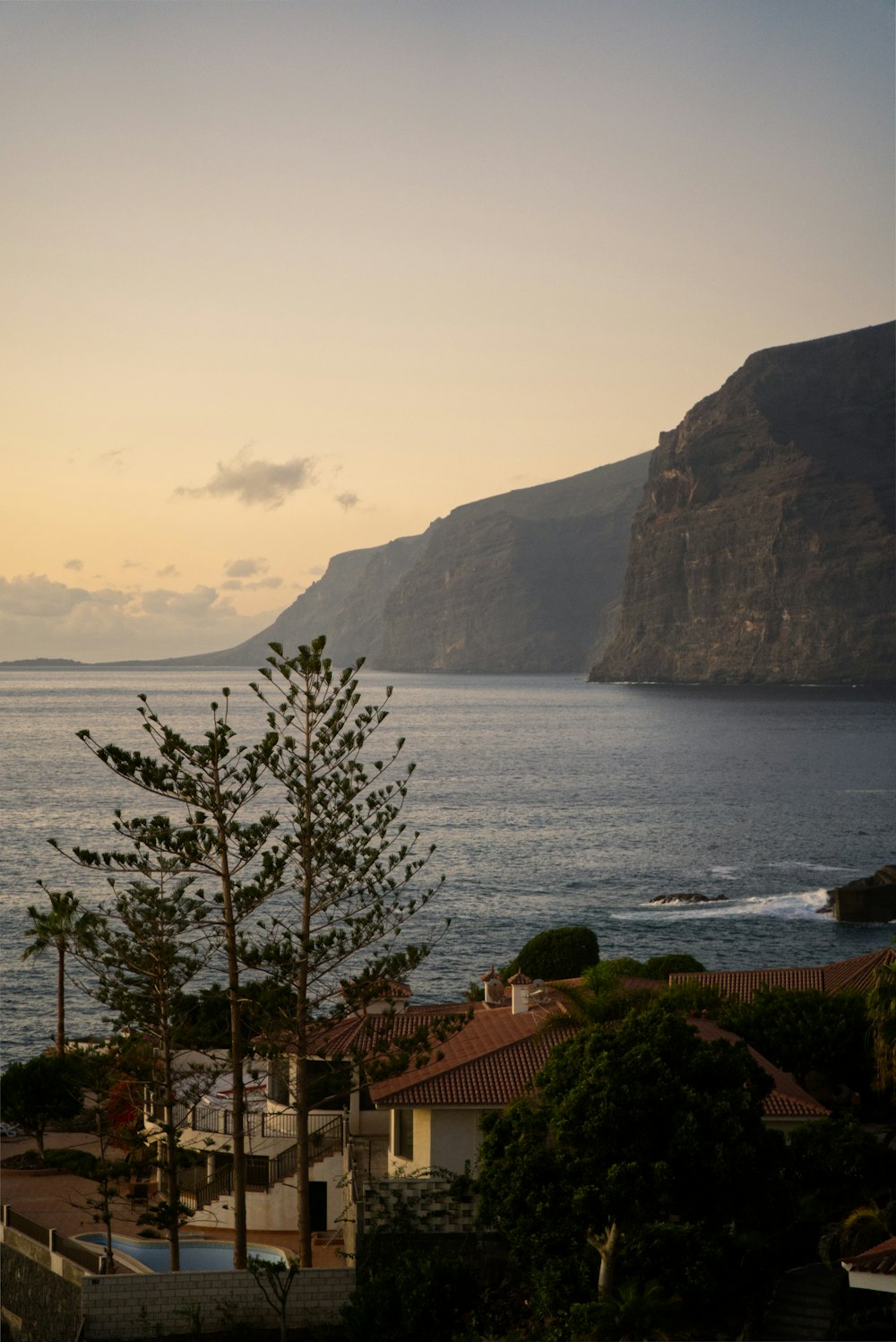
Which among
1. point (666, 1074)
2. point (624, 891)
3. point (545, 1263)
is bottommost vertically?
point (624, 891)

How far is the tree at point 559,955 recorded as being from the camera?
4759 cm

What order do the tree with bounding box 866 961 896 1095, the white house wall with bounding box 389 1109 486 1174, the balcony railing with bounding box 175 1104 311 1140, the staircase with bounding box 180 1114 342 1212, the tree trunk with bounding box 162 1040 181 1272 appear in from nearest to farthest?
the tree trunk with bounding box 162 1040 181 1272
the tree with bounding box 866 961 896 1095
the white house wall with bounding box 389 1109 486 1174
the staircase with bounding box 180 1114 342 1212
the balcony railing with bounding box 175 1104 311 1140

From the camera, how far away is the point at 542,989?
2823 centimetres

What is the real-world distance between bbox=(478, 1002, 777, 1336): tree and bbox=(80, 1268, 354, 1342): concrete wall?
3792 mm

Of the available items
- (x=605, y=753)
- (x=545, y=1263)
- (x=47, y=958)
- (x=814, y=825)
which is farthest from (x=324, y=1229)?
(x=605, y=753)

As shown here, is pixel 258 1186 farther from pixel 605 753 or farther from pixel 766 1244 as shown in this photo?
pixel 605 753

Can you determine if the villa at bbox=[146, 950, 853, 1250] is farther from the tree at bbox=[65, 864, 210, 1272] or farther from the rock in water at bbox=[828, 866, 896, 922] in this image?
the rock in water at bbox=[828, 866, 896, 922]

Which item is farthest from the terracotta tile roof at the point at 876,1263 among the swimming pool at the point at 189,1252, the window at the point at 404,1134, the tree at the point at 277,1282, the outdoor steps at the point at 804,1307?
the swimming pool at the point at 189,1252

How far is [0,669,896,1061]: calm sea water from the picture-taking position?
6041cm

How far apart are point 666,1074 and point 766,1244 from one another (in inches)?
104

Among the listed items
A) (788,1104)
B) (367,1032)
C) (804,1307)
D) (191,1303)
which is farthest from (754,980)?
(191,1303)

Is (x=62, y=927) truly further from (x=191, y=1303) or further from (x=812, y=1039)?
(x=812, y=1039)

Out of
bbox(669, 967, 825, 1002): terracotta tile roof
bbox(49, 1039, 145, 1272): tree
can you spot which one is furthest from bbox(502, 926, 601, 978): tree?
bbox(49, 1039, 145, 1272): tree

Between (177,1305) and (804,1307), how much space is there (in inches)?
373
